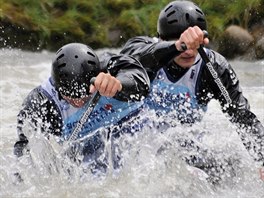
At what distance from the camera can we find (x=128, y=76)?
353 centimetres

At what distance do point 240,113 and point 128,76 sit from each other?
0.83m

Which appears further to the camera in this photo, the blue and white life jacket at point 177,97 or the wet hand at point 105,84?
the blue and white life jacket at point 177,97

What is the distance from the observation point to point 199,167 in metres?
4.04

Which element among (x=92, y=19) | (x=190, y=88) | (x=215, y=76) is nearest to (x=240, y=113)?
(x=215, y=76)

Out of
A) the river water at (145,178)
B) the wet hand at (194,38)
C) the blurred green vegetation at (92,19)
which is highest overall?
the wet hand at (194,38)

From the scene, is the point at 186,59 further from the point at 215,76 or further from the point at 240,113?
the point at 240,113

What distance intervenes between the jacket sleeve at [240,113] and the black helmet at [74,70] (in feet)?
2.74

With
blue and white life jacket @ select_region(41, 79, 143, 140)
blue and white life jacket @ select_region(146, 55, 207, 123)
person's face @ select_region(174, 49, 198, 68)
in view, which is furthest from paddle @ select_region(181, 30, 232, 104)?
blue and white life jacket @ select_region(41, 79, 143, 140)

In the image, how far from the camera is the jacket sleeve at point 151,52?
3.87 m

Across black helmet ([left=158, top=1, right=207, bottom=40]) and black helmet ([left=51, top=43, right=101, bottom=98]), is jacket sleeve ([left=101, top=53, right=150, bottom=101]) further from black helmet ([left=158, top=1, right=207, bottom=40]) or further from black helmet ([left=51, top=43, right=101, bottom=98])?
black helmet ([left=158, top=1, right=207, bottom=40])

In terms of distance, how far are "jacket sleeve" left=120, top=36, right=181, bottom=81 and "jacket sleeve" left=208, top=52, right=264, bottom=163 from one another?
14.3 inches

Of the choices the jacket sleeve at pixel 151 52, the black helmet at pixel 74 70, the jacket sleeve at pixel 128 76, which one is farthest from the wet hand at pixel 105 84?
the jacket sleeve at pixel 151 52

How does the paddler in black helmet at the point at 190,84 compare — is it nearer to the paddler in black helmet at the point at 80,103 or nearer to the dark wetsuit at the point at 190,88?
the dark wetsuit at the point at 190,88

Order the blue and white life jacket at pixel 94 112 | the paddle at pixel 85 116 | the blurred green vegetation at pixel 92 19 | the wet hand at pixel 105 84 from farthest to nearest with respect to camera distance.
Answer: the blurred green vegetation at pixel 92 19, the blue and white life jacket at pixel 94 112, the paddle at pixel 85 116, the wet hand at pixel 105 84
